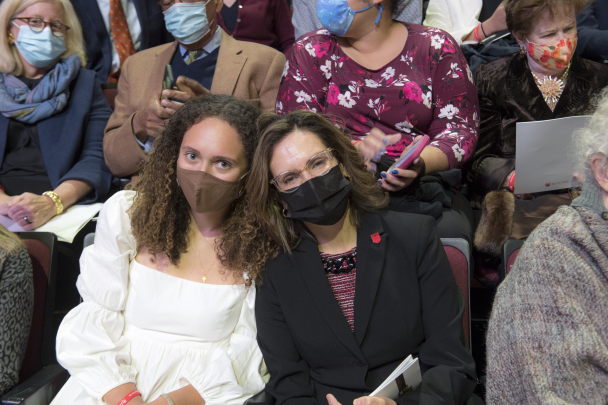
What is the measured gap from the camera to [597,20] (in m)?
3.16

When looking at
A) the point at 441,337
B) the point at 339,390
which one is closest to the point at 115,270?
the point at 339,390

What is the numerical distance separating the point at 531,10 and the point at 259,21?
5.52ft

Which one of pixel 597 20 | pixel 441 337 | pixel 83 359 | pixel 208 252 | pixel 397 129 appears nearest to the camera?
pixel 441 337

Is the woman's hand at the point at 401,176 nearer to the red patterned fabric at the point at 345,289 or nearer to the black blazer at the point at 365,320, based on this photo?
the black blazer at the point at 365,320

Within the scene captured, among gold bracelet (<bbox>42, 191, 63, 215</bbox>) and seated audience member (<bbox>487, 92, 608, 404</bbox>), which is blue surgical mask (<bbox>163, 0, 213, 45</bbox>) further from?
seated audience member (<bbox>487, 92, 608, 404</bbox>)

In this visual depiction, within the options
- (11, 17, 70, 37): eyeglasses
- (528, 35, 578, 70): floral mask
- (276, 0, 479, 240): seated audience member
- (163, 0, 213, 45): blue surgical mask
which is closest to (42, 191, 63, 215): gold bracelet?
(11, 17, 70, 37): eyeglasses

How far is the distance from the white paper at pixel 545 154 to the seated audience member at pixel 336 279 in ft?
2.58

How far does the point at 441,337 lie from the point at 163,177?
3.81ft

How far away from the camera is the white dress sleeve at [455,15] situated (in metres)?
3.34

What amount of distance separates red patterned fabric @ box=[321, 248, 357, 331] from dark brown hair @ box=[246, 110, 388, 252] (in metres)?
0.17

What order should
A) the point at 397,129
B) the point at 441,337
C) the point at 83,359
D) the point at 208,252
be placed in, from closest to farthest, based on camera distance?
the point at 441,337, the point at 83,359, the point at 208,252, the point at 397,129

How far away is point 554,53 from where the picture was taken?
2.47 m

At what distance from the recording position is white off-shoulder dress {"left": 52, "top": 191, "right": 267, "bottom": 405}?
5.70ft

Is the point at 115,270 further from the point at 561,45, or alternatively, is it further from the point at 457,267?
the point at 561,45
